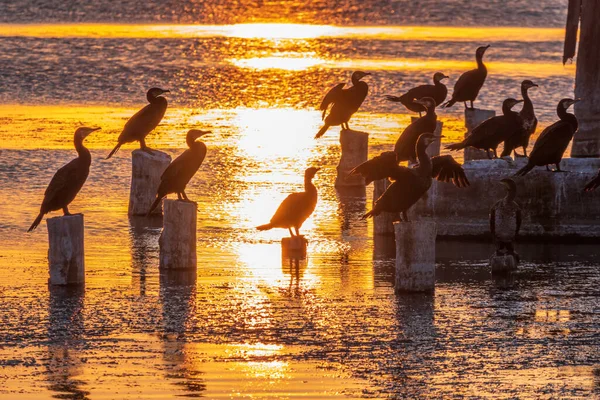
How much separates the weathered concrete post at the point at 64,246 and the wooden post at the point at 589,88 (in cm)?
714

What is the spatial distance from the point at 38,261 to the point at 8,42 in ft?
69.4

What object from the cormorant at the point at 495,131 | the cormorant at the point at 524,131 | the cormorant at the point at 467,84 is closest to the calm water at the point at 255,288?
the cormorant at the point at 495,131

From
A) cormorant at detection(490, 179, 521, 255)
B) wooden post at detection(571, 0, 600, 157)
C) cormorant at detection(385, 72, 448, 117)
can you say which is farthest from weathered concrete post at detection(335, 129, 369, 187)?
cormorant at detection(490, 179, 521, 255)

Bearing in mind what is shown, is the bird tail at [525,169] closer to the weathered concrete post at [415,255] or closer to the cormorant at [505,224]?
the cormorant at [505,224]

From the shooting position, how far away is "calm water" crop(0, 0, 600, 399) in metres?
8.59

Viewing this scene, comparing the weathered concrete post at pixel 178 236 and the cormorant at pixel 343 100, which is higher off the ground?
the cormorant at pixel 343 100

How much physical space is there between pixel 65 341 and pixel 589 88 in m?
8.59

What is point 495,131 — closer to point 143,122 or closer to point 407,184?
point 407,184

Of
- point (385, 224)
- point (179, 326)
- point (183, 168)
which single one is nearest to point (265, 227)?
point (183, 168)

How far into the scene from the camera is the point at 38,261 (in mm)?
11945

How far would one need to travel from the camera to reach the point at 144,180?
14.3 meters

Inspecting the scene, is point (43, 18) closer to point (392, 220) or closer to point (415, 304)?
point (392, 220)

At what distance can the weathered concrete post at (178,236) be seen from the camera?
37.4 feet

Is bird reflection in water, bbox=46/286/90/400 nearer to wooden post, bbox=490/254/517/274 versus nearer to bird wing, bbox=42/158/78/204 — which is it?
bird wing, bbox=42/158/78/204
